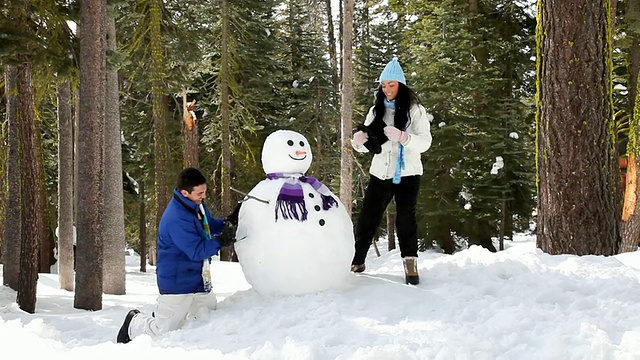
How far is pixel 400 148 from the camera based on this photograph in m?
4.90

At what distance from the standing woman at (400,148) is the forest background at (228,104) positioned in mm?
4394

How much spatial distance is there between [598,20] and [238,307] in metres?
4.29

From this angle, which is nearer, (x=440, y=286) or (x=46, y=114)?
(x=440, y=286)

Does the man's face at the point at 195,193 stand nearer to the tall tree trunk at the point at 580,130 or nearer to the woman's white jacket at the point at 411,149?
the woman's white jacket at the point at 411,149

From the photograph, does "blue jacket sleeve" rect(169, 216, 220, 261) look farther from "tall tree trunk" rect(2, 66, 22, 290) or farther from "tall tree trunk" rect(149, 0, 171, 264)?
"tall tree trunk" rect(149, 0, 171, 264)

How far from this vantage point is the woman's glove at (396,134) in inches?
184

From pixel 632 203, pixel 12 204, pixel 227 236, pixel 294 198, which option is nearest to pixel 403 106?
pixel 294 198

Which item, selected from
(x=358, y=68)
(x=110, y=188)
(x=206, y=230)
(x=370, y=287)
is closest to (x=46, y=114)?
(x=110, y=188)

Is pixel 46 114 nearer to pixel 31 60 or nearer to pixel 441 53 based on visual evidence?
pixel 31 60

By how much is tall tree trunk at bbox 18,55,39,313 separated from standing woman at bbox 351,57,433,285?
5.42 metres

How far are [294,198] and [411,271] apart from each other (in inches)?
49.4

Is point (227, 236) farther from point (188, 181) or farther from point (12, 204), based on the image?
point (12, 204)

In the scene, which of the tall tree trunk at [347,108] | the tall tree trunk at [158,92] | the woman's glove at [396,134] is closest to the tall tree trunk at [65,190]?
the tall tree trunk at [158,92]

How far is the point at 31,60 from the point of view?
774 centimetres
